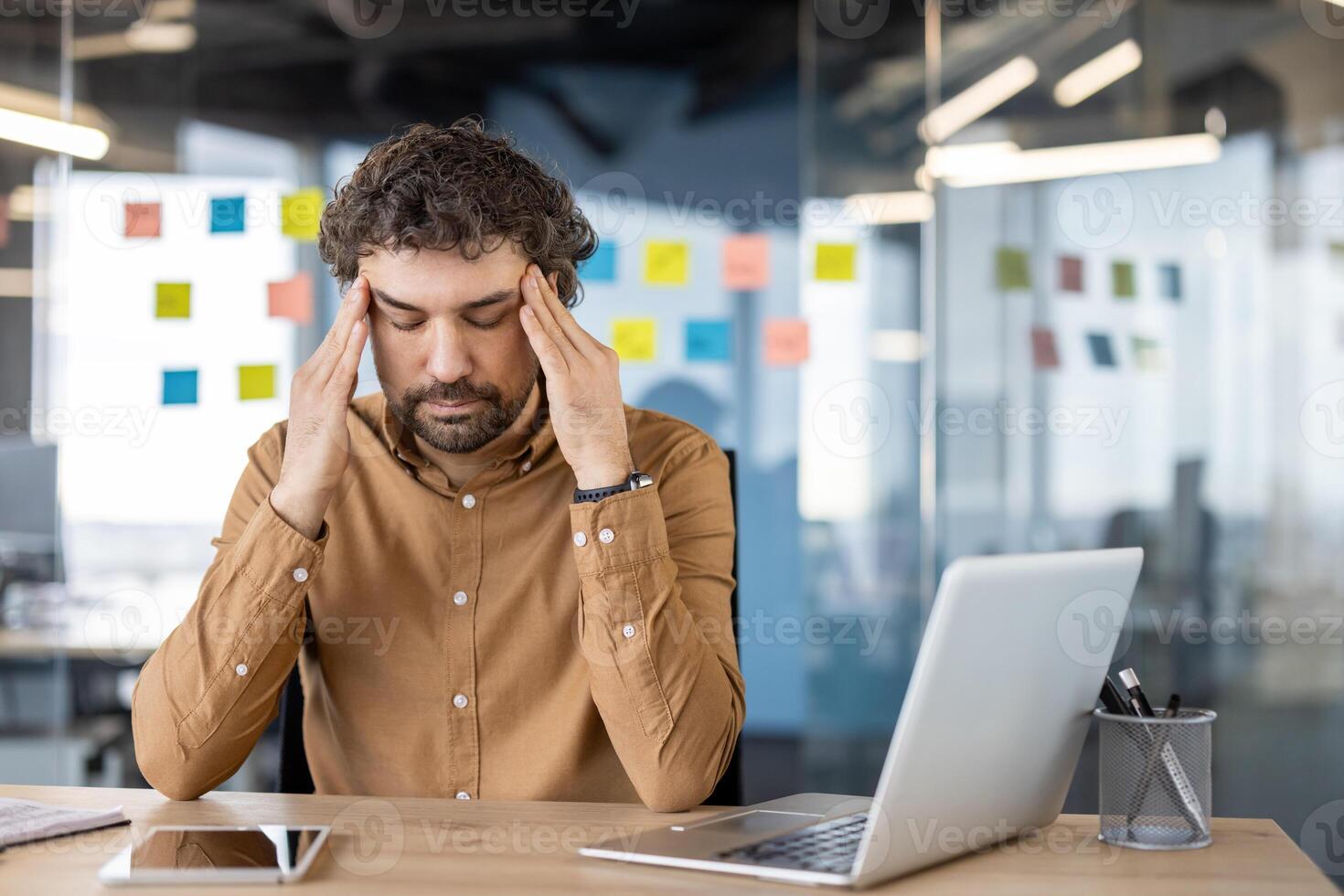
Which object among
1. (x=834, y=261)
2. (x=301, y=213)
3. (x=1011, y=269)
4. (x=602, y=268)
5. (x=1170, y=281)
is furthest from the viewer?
(x=602, y=268)

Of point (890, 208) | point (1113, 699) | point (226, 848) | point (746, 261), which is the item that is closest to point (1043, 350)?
point (890, 208)

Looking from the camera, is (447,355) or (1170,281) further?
(1170,281)

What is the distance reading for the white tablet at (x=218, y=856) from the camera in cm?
99

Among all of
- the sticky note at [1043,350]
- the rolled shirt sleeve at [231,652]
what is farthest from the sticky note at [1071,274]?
the rolled shirt sleeve at [231,652]

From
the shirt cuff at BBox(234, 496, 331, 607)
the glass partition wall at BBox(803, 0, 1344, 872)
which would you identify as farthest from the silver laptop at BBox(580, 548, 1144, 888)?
the glass partition wall at BBox(803, 0, 1344, 872)

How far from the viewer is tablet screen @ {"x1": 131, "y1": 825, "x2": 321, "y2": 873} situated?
1022mm

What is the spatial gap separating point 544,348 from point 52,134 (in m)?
2.31

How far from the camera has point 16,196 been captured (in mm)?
3189

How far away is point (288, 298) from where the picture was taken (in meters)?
3.59

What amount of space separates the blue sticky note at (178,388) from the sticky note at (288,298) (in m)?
0.28

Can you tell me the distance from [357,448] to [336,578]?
179 millimetres

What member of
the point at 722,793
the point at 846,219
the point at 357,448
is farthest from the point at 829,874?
the point at 846,219

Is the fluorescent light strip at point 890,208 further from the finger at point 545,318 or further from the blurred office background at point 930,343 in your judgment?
the finger at point 545,318

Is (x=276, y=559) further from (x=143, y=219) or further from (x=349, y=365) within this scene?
(x=143, y=219)
